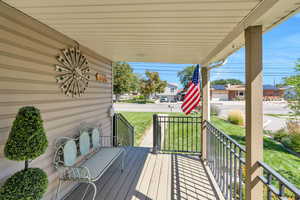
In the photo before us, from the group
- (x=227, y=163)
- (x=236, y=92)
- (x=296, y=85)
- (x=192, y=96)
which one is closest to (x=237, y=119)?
(x=296, y=85)

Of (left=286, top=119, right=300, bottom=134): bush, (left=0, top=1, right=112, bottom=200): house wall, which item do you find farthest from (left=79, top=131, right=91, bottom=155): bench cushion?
(left=286, top=119, right=300, bottom=134): bush

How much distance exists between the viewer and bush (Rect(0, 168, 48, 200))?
1.32 m

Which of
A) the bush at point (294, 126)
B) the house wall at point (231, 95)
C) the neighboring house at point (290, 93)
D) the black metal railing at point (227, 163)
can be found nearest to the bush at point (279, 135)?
the bush at point (294, 126)

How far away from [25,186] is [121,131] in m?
3.68

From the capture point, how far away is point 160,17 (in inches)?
65.8

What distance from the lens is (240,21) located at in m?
1.67

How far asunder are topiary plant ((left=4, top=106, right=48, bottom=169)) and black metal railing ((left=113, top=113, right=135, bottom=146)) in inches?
113

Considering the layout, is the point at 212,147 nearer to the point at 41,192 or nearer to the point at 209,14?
the point at 209,14

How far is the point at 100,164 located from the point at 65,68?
154 centimetres

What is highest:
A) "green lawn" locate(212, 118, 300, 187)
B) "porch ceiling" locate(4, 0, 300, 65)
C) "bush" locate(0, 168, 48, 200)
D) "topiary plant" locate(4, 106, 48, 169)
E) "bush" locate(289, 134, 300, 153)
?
"porch ceiling" locate(4, 0, 300, 65)

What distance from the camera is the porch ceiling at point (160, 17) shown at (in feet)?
4.56

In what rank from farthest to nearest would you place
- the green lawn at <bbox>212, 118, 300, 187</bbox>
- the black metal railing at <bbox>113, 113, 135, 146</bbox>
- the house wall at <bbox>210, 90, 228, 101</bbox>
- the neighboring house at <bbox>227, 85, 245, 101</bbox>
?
the house wall at <bbox>210, 90, 228, 101</bbox> < the neighboring house at <bbox>227, 85, 245, 101</bbox> < the black metal railing at <bbox>113, 113, 135, 146</bbox> < the green lawn at <bbox>212, 118, 300, 187</bbox>

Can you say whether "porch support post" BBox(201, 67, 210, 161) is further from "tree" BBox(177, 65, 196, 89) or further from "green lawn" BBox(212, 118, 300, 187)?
"tree" BBox(177, 65, 196, 89)

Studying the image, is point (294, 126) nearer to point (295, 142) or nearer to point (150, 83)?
point (295, 142)
